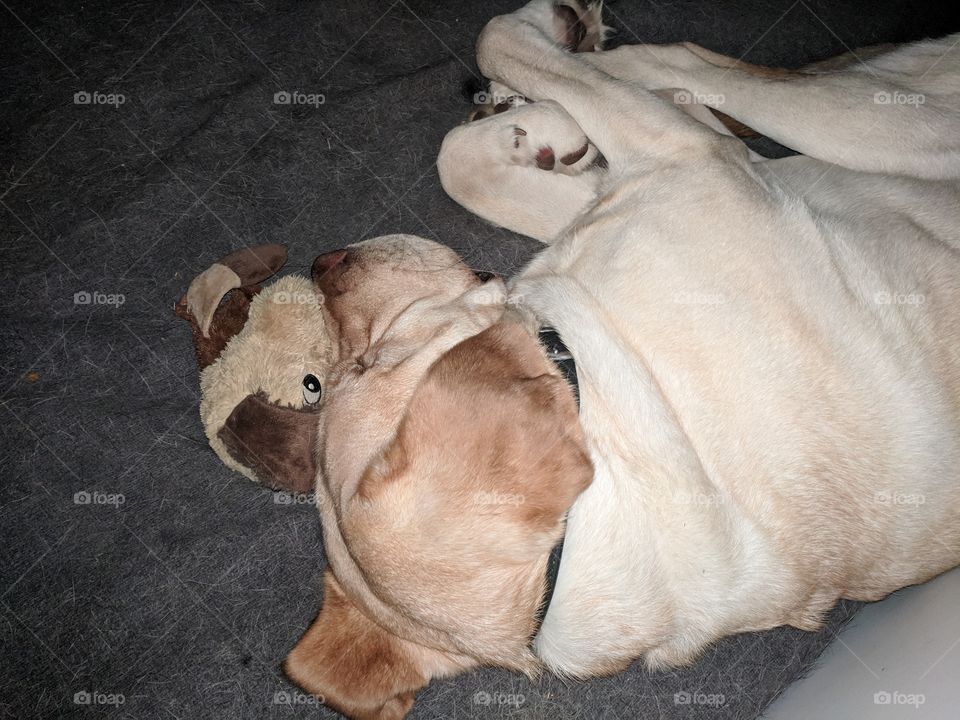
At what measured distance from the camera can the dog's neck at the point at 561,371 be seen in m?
1.69

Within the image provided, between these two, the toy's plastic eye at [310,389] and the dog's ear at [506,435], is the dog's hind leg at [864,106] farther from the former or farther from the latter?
the toy's plastic eye at [310,389]

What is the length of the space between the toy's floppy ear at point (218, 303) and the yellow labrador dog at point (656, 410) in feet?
2.21

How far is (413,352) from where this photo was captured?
1.96 meters

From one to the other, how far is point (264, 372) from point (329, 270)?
0.47 m

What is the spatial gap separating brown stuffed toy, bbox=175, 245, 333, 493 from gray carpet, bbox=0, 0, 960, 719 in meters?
0.47

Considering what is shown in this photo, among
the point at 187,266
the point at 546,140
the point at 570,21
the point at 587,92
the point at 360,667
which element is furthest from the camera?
the point at 187,266

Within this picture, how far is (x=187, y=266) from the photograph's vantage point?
3.18 meters

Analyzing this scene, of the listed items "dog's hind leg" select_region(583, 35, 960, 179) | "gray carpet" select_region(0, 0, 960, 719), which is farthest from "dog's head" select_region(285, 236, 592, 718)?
"dog's hind leg" select_region(583, 35, 960, 179)

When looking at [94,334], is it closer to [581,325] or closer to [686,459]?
[581,325]

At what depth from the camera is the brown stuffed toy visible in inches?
95.3

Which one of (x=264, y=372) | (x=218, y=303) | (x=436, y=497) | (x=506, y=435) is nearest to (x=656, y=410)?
(x=506, y=435)

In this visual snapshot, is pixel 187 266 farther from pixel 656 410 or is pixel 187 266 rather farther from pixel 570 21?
pixel 656 410

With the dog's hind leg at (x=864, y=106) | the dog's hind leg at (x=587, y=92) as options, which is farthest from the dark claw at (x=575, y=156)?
the dog's hind leg at (x=864, y=106)

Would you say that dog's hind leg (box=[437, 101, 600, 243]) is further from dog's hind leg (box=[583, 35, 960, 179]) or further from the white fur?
dog's hind leg (box=[583, 35, 960, 179])
